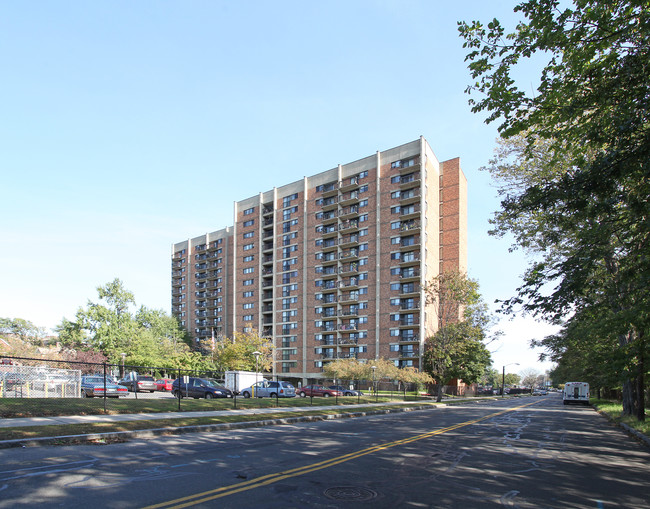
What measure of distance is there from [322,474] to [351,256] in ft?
Answer: 208

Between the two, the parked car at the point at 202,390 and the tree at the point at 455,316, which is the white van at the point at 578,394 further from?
the parked car at the point at 202,390

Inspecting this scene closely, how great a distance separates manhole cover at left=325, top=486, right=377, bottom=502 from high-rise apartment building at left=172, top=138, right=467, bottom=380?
5195cm

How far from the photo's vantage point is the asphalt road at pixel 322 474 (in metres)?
6.69

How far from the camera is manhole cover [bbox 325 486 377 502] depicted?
6.83 meters

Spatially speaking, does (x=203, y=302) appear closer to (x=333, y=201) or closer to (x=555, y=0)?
(x=333, y=201)

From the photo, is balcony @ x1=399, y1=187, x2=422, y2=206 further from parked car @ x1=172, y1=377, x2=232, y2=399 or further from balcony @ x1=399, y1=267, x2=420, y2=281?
parked car @ x1=172, y1=377, x2=232, y2=399

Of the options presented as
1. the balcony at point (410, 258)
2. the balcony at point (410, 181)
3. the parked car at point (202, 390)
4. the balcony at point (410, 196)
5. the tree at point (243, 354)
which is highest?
the balcony at point (410, 181)

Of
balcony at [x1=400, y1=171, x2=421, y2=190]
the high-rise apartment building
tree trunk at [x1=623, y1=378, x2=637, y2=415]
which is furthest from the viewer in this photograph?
balcony at [x1=400, y1=171, x2=421, y2=190]

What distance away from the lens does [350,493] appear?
7.09m

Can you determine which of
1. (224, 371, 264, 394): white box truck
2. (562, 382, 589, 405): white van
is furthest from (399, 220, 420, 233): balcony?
(224, 371, 264, 394): white box truck

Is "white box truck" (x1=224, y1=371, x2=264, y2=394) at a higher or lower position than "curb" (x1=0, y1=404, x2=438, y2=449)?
lower

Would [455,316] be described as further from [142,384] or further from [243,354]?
[142,384]

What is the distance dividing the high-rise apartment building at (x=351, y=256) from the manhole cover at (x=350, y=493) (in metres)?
51.9

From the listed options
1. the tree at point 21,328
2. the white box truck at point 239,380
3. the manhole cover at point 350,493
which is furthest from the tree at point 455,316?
the tree at point 21,328
